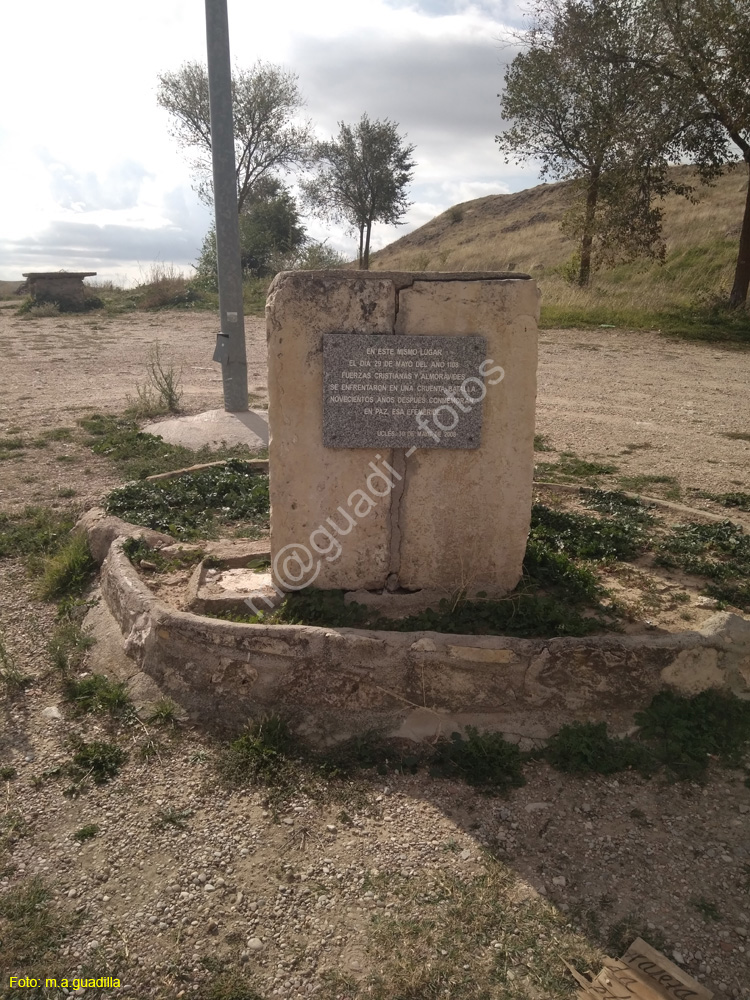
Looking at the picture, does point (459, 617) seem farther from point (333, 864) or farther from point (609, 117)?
point (609, 117)

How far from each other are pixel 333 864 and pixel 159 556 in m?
2.45

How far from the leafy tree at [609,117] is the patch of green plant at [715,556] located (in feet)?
35.0

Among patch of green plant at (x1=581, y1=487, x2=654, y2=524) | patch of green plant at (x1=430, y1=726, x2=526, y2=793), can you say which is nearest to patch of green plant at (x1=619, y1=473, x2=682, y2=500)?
patch of green plant at (x1=581, y1=487, x2=654, y2=524)

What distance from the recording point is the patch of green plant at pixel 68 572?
15.3ft

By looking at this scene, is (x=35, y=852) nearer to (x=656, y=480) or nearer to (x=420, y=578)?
(x=420, y=578)

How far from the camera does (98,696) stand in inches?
146

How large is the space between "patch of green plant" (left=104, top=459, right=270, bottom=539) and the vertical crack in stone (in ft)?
4.59

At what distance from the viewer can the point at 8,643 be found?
165 inches

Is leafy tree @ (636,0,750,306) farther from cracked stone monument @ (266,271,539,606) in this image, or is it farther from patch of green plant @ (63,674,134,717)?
patch of green plant @ (63,674,134,717)

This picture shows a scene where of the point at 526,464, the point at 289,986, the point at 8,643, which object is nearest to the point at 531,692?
the point at 526,464

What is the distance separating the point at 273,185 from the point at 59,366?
66.2 feet

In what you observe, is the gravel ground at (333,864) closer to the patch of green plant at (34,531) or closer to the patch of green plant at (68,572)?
the patch of green plant at (68,572)

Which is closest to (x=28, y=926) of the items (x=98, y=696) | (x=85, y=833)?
(x=85, y=833)

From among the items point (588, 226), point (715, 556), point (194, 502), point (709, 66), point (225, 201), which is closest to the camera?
point (715, 556)
